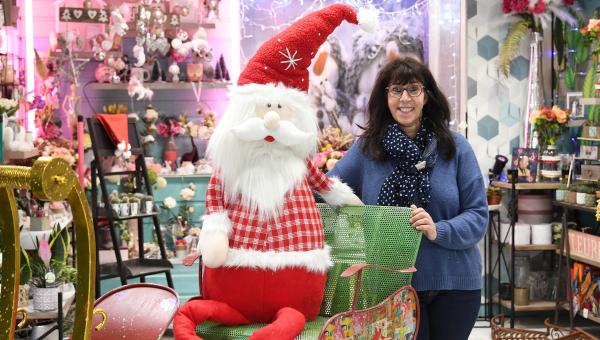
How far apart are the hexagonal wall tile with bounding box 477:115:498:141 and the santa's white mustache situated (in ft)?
10.8

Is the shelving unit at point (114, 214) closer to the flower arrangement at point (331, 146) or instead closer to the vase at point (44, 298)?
the vase at point (44, 298)

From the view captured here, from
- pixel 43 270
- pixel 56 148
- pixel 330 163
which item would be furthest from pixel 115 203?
pixel 330 163

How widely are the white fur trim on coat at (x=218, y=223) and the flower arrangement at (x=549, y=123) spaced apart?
3246 millimetres

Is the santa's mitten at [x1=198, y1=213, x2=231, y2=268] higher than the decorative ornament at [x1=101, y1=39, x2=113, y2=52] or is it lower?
lower

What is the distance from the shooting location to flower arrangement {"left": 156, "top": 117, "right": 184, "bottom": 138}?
5964 mm

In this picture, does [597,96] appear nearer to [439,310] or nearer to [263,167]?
[439,310]

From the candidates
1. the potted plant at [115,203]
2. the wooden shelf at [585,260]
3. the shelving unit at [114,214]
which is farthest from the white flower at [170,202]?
the wooden shelf at [585,260]

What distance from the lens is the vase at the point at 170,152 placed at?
6008mm

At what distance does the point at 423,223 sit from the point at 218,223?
2.02ft

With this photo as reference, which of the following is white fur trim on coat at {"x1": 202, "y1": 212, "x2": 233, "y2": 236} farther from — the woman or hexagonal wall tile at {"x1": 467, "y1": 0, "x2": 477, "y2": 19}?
hexagonal wall tile at {"x1": 467, "y1": 0, "x2": 477, "y2": 19}

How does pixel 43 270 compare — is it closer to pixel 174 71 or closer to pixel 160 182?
pixel 160 182

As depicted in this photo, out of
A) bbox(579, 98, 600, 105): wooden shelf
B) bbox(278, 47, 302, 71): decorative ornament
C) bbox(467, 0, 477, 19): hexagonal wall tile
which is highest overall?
bbox(467, 0, 477, 19): hexagonal wall tile

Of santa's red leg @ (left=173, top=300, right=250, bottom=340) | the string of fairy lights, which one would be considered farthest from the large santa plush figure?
the string of fairy lights

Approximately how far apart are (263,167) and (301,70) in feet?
1.13
